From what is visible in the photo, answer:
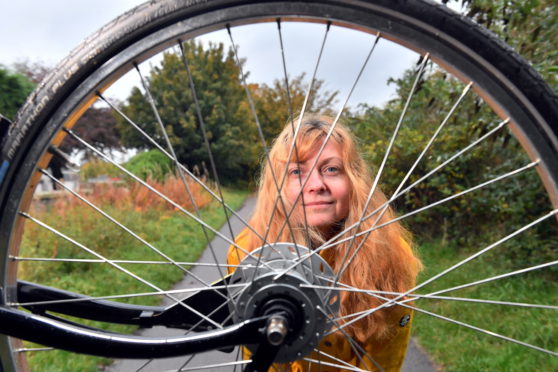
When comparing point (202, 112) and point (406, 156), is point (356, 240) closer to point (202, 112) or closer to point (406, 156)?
point (406, 156)

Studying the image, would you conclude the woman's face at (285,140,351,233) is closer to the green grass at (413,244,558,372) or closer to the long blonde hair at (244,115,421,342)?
the long blonde hair at (244,115,421,342)

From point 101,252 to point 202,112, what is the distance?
44.2ft

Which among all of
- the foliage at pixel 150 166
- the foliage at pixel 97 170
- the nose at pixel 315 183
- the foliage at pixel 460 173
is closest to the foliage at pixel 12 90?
the nose at pixel 315 183

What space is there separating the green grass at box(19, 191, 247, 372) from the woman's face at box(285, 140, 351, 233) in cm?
214

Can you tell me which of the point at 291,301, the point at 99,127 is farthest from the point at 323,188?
the point at 99,127

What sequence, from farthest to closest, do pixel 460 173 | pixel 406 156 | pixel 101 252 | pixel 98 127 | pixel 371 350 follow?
pixel 98 127 < pixel 406 156 < pixel 460 173 < pixel 101 252 < pixel 371 350

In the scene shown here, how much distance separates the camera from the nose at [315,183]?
157 cm

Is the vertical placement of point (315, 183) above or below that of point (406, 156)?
below

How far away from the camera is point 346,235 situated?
153 cm

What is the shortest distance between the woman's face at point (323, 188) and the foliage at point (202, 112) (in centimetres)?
1267

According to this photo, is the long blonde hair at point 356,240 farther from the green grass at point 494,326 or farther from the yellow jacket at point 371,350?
the green grass at point 494,326

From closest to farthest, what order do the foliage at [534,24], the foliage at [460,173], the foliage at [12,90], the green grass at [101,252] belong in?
the foliage at [534,24]
the green grass at [101,252]
the foliage at [12,90]
the foliage at [460,173]

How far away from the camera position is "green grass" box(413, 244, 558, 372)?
2.72 metres

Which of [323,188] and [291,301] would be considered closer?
[291,301]
